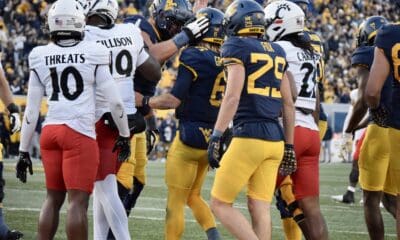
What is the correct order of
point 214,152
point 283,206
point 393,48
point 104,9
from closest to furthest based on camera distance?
point 214,152 → point 393,48 → point 104,9 → point 283,206

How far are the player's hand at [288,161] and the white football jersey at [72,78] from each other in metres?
1.31

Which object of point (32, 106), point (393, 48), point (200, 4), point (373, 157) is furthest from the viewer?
point (200, 4)

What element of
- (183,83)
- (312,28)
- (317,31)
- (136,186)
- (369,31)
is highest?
(369,31)

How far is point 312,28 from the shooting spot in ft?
102

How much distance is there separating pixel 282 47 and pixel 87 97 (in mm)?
1507

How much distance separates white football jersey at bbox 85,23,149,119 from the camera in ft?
23.3

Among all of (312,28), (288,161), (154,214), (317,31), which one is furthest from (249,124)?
(317,31)

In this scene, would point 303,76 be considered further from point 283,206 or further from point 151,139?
point 151,139

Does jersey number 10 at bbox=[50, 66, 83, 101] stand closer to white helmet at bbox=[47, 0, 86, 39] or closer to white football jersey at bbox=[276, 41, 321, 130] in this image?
white helmet at bbox=[47, 0, 86, 39]

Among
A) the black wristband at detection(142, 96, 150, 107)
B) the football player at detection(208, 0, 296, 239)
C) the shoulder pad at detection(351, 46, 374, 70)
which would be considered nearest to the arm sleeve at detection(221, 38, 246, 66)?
the football player at detection(208, 0, 296, 239)

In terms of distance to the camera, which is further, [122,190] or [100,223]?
[122,190]

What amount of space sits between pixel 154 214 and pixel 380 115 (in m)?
3.85

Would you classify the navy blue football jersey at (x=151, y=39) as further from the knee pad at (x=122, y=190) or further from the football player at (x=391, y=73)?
the football player at (x=391, y=73)

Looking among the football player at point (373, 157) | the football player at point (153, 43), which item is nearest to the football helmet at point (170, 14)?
the football player at point (153, 43)
